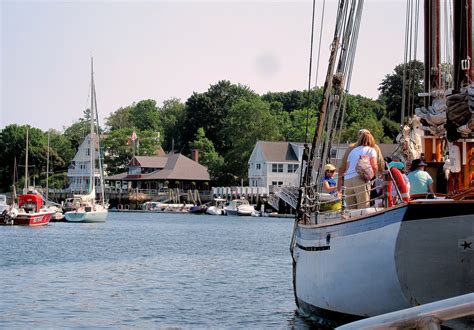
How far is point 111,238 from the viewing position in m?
65.6

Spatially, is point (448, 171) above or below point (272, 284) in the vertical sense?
above

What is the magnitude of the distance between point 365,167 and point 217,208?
121161mm

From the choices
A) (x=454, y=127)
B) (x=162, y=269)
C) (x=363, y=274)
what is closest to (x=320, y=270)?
(x=363, y=274)

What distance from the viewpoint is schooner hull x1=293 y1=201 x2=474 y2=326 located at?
13008mm

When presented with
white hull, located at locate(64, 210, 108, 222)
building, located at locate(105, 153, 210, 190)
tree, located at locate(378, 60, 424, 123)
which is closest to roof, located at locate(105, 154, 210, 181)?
building, located at locate(105, 153, 210, 190)

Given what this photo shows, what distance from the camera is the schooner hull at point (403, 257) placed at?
13008 mm

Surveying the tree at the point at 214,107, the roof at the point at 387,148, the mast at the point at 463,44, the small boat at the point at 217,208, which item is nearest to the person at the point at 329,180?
the mast at the point at 463,44

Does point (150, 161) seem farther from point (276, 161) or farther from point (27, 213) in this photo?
point (27, 213)

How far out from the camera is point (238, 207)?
13012 cm

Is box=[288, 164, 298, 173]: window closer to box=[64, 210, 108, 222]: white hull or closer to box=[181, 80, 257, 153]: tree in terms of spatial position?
box=[181, 80, 257, 153]: tree

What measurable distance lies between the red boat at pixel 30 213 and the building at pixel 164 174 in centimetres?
7511

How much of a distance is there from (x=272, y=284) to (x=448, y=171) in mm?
13931

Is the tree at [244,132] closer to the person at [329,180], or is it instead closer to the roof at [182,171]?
the roof at [182,171]

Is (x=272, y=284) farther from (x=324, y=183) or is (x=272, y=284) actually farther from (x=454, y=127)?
(x=454, y=127)
